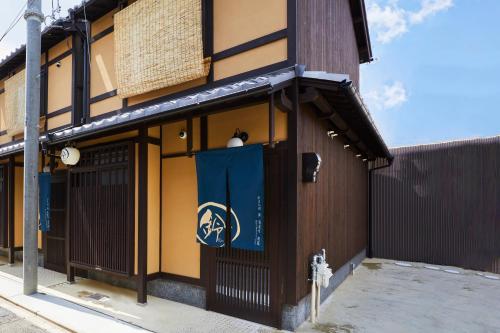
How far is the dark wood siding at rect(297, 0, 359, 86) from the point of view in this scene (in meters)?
5.16

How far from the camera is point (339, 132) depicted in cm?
708

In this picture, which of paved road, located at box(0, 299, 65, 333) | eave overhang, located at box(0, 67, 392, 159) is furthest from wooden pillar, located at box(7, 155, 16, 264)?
paved road, located at box(0, 299, 65, 333)

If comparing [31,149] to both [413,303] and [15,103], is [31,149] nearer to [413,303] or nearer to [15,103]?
[15,103]

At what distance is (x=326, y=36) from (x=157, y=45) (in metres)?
3.57

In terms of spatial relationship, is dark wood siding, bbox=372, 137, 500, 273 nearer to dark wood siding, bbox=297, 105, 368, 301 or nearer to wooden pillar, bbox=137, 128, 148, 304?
dark wood siding, bbox=297, 105, 368, 301

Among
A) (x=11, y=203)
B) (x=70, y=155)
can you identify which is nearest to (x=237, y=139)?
(x=70, y=155)

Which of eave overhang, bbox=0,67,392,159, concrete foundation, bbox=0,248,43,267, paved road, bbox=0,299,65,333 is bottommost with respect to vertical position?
concrete foundation, bbox=0,248,43,267

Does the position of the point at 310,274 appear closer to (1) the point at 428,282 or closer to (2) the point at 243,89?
(2) the point at 243,89

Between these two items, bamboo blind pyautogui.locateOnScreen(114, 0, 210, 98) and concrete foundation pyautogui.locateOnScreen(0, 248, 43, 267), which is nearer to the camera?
bamboo blind pyautogui.locateOnScreen(114, 0, 210, 98)

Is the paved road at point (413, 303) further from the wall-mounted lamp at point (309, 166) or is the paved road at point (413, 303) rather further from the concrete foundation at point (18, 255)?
the concrete foundation at point (18, 255)

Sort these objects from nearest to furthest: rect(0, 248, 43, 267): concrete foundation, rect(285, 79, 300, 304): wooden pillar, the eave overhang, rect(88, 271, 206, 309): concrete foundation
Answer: the eave overhang, rect(285, 79, 300, 304): wooden pillar, rect(88, 271, 206, 309): concrete foundation, rect(0, 248, 43, 267): concrete foundation

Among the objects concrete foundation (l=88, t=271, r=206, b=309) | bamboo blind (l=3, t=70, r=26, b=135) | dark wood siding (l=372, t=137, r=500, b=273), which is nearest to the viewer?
concrete foundation (l=88, t=271, r=206, b=309)

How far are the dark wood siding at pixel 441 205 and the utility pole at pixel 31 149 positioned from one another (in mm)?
10257

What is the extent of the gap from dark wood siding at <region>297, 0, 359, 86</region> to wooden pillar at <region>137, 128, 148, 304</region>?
3326 millimetres
